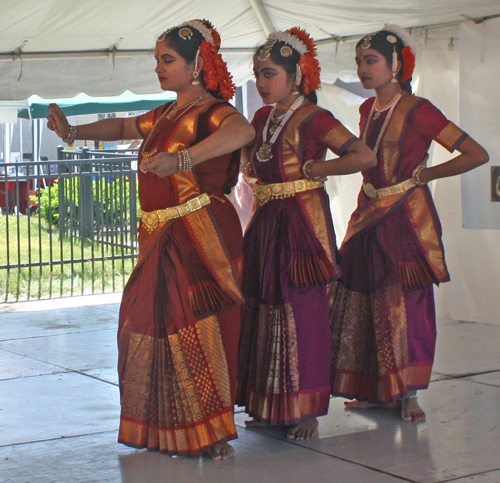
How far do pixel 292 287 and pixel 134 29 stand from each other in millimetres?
3068

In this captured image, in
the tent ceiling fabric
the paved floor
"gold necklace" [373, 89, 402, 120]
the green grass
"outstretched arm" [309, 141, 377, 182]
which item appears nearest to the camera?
the paved floor

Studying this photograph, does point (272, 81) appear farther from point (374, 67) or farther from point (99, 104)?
point (99, 104)

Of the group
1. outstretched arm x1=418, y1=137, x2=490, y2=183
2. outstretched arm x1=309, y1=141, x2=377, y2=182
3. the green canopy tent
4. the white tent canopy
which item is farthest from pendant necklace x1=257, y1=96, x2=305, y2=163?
the green canopy tent

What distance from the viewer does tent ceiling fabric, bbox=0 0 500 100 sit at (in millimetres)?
5172

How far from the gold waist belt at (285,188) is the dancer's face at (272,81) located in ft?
1.18

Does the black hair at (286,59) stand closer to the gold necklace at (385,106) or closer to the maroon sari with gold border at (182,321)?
the maroon sari with gold border at (182,321)

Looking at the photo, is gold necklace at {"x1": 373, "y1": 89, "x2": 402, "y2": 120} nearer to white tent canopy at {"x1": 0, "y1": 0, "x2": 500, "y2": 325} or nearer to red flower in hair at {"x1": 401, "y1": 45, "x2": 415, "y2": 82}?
red flower in hair at {"x1": 401, "y1": 45, "x2": 415, "y2": 82}

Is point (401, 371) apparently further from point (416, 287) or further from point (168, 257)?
point (168, 257)

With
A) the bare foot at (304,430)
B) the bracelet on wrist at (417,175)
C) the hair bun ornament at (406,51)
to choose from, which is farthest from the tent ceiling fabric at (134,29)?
the bare foot at (304,430)

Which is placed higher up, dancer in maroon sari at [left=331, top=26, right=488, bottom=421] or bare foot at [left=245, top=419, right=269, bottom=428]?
dancer in maroon sari at [left=331, top=26, right=488, bottom=421]

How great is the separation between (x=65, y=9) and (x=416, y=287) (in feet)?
9.87

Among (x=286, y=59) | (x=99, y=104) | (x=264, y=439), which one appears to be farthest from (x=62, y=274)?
(x=286, y=59)

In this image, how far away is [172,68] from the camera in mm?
3094

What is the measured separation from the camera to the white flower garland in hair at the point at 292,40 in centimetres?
345
